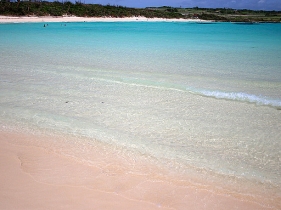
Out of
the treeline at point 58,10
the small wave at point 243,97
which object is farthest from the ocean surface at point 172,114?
the treeline at point 58,10

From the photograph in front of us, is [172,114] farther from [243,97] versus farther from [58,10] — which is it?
[58,10]

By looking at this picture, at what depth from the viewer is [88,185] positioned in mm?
2562

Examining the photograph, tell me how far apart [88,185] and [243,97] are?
440 cm

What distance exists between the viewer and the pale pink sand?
232 centimetres

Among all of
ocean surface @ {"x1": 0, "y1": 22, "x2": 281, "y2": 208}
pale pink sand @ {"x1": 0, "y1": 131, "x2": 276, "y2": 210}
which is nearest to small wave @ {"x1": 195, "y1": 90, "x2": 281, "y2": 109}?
ocean surface @ {"x1": 0, "y1": 22, "x2": 281, "y2": 208}

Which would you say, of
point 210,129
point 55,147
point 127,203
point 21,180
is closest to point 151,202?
point 127,203

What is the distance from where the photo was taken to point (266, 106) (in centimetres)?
507

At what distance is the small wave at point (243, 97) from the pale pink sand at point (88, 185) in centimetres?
339

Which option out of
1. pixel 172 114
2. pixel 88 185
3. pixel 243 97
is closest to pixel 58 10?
pixel 243 97

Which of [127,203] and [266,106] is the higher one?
[266,106]

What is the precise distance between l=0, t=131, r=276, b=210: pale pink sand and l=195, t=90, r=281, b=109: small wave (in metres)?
3.39

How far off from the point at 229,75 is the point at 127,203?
22.2 feet

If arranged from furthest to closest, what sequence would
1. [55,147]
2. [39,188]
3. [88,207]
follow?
[55,147] < [39,188] < [88,207]

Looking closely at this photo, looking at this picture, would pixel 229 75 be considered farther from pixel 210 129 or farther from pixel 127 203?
pixel 127 203
